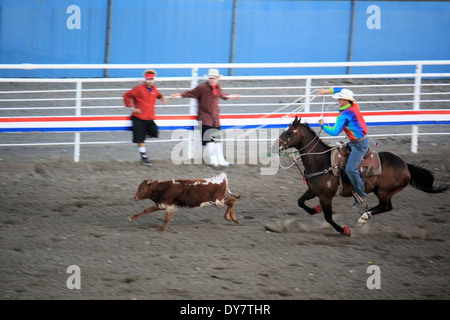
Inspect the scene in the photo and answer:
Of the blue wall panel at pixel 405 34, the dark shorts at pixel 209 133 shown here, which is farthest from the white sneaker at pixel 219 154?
the blue wall panel at pixel 405 34

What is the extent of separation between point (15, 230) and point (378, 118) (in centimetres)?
694

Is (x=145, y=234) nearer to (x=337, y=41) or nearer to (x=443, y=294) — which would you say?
(x=443, y=294)

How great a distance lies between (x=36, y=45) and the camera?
1700 centimetres

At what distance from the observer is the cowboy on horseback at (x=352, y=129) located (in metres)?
8.45

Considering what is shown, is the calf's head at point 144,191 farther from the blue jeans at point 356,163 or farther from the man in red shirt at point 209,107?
the man in red shirt at point 209,107

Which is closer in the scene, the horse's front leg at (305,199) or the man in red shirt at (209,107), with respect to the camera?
the horse's front leg at (305,199)

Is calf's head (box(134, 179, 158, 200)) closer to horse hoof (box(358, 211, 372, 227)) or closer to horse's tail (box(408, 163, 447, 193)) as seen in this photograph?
horse hoof (box(358, 211, 372, 227))

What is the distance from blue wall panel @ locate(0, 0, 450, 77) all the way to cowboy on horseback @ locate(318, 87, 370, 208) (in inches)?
361

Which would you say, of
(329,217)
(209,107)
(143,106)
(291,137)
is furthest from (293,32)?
(329,217)

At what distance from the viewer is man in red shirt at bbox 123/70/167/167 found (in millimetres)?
11062

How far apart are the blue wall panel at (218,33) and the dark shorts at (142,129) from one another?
19.9 ft

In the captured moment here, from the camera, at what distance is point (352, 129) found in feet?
28.0

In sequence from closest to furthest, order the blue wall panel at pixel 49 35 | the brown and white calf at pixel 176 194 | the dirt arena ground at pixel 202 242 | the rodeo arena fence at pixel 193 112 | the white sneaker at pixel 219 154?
the dirt arena ground at pixel 202 242 → the brown and white calf at pixel 176 194 → the rodeo arena fence at pixel 193 112 → the white sneaker at pixel 219 154 → the blue wall panel at pixel 49 35

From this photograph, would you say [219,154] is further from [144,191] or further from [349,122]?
[349,122]
